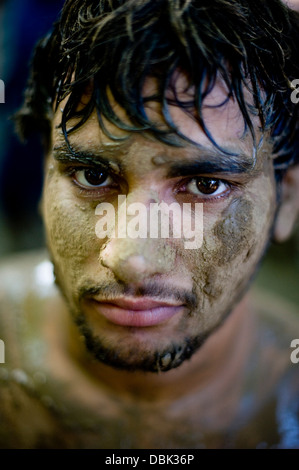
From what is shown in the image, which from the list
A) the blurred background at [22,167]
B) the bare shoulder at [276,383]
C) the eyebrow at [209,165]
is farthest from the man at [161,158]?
the blurred background at [22,167]

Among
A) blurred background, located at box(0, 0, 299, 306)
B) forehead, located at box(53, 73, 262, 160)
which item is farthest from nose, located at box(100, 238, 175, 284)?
blurred background, located at box(0, 0, 299, 306)

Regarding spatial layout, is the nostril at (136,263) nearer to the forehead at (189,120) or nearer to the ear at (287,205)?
the forehead at (189,120)

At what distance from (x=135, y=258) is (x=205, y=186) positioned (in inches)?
12.2

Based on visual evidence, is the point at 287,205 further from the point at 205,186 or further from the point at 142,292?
the point at 142,292

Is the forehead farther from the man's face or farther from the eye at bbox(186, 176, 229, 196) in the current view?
the eye at bbox(186, 176, 229, 196)

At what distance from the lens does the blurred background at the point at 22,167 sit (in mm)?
2648

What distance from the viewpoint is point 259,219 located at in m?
1.27

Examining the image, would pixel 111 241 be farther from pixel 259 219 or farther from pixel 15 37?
pixel 15 37

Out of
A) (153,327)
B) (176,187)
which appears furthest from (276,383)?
(176,187)

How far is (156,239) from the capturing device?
1.08 metres

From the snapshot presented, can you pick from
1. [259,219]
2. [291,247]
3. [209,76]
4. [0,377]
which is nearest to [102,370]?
[0,377]

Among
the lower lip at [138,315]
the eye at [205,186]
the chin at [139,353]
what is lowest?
the chin at [139,353]

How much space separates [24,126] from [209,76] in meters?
0.88

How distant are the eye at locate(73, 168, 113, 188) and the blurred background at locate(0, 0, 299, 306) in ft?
4.15
